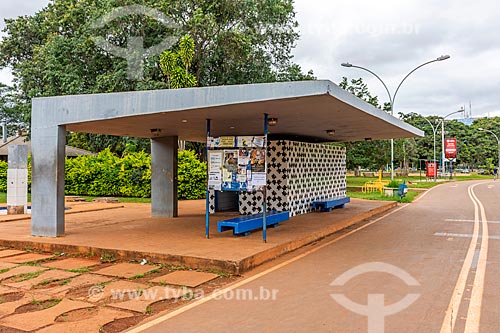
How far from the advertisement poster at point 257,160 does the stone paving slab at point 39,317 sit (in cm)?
425

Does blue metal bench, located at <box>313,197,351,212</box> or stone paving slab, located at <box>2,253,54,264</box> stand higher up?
blue metal bench, located at <box>313,197,351,212</box>

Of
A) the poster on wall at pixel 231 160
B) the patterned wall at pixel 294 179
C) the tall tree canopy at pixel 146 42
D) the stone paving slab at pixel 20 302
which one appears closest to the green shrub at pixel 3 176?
the tall tree canopy at pixel 146 42

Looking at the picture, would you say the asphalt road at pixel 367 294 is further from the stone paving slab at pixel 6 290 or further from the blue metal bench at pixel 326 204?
the blue metal bench at pixel 326 204

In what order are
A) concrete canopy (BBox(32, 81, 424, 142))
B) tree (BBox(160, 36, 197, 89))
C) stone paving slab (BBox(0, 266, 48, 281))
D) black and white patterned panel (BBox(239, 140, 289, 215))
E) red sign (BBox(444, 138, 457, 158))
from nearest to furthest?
stone paving slab (BBox(0, 266, 48, 281))
concrete canopy (BBox(32, 81, 424, 142))
black and white patterned panel (BBox(239, 140, 289, 215))
tree (BBox(160, 36, 197, 89))
red sign (BBox(444, 138, 457, 158))

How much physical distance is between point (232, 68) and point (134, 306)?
76.1 feet

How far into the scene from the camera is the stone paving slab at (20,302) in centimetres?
492

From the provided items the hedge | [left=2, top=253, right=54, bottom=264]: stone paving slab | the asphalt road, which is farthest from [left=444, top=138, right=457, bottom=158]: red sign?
[left=2, top=253, right=54, bottom=264]: stone paving slab

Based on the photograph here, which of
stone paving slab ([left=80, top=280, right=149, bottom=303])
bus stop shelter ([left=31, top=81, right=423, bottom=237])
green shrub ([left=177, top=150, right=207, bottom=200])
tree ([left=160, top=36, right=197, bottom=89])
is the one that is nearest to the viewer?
stone paving slab ([left=80, top=280, right=149, bottom=303])

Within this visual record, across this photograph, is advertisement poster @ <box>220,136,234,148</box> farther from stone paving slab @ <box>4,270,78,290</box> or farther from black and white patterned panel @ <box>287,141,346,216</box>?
black and white patterned panel @ <box>287,141,346,216</box>

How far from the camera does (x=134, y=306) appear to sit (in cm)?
510

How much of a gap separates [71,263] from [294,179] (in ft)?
23.7

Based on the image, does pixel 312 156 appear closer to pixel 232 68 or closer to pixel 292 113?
pixel 292 113

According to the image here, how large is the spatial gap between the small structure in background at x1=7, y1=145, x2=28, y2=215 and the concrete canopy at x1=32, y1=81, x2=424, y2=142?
18.2 feet

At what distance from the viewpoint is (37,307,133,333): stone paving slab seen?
14.3 ft
